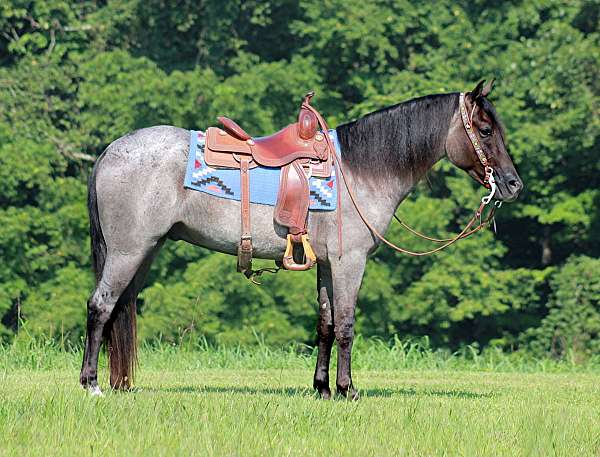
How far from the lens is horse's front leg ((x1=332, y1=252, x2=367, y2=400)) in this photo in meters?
7.93

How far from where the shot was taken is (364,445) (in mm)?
5777

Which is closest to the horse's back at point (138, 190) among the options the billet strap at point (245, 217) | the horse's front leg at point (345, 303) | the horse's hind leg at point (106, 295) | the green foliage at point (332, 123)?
the horse's hind leg at point (106, 295)

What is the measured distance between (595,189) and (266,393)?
1570 cm

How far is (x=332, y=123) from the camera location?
885 inches

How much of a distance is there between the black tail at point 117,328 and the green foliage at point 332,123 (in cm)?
1145

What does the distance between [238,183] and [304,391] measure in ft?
5.40

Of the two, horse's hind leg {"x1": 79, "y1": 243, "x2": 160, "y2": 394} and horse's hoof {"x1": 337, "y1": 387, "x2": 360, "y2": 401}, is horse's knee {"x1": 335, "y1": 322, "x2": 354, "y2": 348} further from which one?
horse's hind leg {"x1": 79, "y1": 243, "x2": 160, "y2": 394}

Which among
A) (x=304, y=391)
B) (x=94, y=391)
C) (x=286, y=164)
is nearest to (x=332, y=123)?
(x=304, y=391)

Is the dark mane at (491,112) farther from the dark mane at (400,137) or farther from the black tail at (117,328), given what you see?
the black tail at (117,328)

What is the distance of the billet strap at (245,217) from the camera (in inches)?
310

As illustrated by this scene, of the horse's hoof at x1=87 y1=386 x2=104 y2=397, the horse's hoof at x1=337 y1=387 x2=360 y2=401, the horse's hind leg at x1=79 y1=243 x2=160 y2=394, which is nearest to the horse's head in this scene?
the horse's hoof at x1=337 y1=387 x2=360 y2=401

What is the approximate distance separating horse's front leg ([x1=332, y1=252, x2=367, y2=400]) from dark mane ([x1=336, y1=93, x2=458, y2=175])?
70 cm

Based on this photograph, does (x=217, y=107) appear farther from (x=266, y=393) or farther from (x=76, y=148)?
(x=266, y=393)

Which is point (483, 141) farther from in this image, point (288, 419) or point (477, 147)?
point (288, 419)
